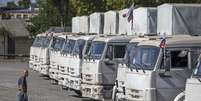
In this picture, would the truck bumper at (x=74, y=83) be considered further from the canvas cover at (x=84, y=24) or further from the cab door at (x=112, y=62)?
the canvas cover at (x=84, y=24)

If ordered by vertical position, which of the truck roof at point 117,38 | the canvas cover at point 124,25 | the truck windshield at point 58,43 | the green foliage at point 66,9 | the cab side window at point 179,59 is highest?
the green foliage at point 66,9

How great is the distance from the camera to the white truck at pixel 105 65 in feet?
76.3

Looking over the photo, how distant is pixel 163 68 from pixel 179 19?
4.24 meters

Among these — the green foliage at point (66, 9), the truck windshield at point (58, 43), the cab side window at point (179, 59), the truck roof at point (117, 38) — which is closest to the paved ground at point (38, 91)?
the truck windshield at point (58, 43)

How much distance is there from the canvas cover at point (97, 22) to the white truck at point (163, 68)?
42.4 feet

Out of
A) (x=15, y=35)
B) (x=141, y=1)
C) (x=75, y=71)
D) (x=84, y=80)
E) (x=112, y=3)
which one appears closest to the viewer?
(x=84, y=80)

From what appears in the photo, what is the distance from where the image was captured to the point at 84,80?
24953 mm

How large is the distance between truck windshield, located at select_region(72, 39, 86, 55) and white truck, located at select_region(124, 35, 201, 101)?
843 centimetres

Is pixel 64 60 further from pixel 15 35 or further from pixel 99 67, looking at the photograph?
pixel 15 35

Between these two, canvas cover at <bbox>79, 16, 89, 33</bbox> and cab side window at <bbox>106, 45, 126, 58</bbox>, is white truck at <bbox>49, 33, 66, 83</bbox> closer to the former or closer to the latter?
canvas cover at <bbox>79, 16, 89, 33</bbox>

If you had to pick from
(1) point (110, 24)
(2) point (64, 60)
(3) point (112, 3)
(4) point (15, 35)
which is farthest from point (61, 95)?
(4) point (15, 35)

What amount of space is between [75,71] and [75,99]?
1818 mm

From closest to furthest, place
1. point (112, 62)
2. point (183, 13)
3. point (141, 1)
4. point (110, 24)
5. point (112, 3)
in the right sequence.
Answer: point (183, 13) < point (112, 62) < point (110, 24) < point (141, 1) < point (112, 3)

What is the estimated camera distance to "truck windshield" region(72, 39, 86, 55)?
26025 millimetres
